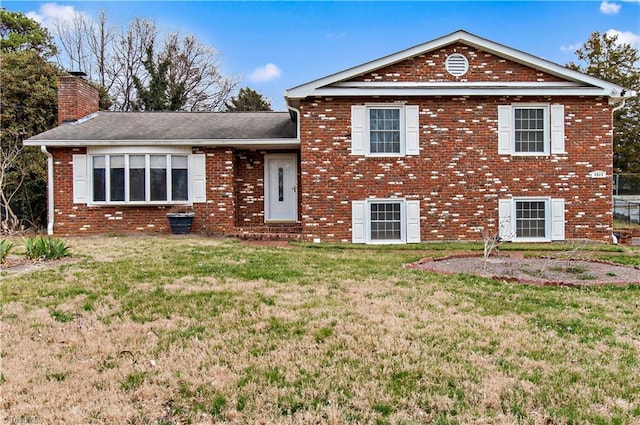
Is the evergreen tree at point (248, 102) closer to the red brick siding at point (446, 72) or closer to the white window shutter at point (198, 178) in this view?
the white window shutter at point (198, 178)

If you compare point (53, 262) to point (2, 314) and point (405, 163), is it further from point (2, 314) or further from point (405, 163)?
point (405, 163)

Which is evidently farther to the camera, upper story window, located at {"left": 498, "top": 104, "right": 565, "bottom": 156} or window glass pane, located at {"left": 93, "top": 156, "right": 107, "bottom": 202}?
window glass pane, located at {"left": 93, "top": 156, "right": 107, "bottom": 202}

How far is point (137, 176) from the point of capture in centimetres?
1343

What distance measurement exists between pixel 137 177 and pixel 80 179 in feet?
5.15

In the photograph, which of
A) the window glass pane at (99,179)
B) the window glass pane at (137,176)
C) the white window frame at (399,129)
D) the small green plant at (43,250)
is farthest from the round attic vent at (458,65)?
the small green plant at (43,250)

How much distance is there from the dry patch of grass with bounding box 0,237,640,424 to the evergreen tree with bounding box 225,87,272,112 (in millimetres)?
24711

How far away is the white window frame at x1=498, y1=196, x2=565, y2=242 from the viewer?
1271 cm

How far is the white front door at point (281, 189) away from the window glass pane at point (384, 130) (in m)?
2.77

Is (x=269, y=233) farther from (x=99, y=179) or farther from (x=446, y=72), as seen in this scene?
(x=446, y=72)

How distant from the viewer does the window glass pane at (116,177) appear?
13.4 meters

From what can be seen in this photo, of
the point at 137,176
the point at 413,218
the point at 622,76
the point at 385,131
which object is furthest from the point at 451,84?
the point at 622,76

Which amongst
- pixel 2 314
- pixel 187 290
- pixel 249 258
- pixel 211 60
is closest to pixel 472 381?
pixel 187 290

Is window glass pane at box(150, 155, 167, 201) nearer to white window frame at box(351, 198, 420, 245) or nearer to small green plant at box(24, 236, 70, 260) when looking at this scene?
small green plant at box(24, 236, 70, 260)

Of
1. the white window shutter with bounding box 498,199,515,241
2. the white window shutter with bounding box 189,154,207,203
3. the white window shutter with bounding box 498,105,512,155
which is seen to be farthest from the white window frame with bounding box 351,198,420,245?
the white window shutter with bounding box 189,154,207,203
